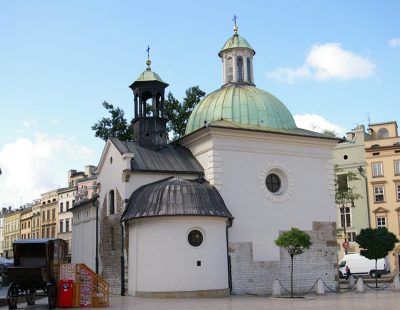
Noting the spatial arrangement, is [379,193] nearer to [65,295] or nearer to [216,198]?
[216,198]

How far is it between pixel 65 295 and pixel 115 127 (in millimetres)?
20821

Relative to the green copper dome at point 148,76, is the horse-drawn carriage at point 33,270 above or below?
below

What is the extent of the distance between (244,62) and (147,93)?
611 cm

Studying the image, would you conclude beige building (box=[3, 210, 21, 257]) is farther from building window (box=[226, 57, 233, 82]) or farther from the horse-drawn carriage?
the horse-drawn carriage

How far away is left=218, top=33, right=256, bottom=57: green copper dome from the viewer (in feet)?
107

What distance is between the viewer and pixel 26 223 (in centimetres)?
8725

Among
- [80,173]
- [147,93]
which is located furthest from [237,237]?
[80,173]

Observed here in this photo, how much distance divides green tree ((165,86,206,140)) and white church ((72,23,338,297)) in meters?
9.06

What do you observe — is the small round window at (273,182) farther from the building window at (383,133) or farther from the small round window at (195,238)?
the building window at (383,133)

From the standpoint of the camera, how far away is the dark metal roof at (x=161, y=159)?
89.8 ft

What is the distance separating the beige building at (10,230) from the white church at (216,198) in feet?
208

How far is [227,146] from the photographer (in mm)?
27750

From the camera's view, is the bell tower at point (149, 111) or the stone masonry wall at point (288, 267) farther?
the bell tower at point (149, 111)

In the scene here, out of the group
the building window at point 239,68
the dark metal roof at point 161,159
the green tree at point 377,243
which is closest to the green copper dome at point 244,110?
the building window at point 239,68
